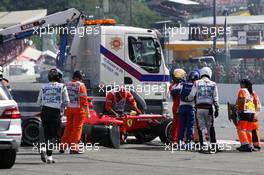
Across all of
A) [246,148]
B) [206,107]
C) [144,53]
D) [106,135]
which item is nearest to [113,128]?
[106,135]

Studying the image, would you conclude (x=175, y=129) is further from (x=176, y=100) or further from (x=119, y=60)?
(x=119, y=60)

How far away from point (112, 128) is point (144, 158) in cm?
216

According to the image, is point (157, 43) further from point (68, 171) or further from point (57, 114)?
point (68, 171)

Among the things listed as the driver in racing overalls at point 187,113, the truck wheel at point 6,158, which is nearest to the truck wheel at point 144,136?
the driver in racing overalls at point 187,113

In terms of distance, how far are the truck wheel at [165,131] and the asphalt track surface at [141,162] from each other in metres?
0.50

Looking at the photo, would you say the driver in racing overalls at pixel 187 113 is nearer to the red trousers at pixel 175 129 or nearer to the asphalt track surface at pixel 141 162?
the red trousers at pixel 175 129

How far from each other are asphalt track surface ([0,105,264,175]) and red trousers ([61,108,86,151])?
0.24 meters

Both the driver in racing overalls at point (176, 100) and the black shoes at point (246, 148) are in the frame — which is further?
the driver in racing overalls at point (176, 100)

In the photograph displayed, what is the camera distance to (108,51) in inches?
891

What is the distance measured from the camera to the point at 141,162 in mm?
15977

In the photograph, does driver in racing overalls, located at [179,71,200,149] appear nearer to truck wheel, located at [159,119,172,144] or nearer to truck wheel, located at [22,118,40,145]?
truck wheel, located at [159,119,172,144]

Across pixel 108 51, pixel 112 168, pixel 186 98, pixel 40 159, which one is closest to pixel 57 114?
pixel 40 159
